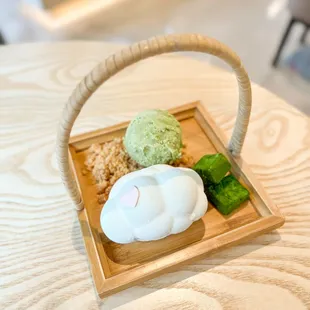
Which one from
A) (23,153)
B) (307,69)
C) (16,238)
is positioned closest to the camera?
(16,238)

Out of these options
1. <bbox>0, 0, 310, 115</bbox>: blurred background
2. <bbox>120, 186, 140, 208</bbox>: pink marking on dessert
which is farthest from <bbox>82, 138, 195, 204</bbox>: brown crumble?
<bbox>0, 0, 310, 115</bbox>: blurred background

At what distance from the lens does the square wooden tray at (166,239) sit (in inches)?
20.3

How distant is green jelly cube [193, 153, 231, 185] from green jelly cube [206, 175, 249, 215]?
15 mm

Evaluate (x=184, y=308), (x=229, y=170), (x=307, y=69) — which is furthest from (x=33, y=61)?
(x=307, y=69)

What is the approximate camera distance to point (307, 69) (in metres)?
1.46

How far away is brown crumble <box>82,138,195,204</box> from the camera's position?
62cm

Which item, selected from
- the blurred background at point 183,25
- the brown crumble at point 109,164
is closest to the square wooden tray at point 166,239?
the brown crumble at point 109,164

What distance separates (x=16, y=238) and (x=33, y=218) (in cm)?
4

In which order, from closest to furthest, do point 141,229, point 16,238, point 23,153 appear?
point 141,229
point 16,238
point 23,153

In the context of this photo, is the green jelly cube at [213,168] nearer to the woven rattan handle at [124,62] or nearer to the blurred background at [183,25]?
the woven rattan handle at [124,62]

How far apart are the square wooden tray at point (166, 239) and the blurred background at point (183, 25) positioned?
0.98 metres

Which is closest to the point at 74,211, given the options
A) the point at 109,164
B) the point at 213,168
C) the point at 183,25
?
the point at 109,164

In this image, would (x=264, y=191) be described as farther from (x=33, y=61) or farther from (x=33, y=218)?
(x=33, y=61)

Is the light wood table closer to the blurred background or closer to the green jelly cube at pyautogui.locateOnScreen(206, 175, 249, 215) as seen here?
the green jelly cube at pyautogui.locateOnScreen(206, 175, 249, 215)
